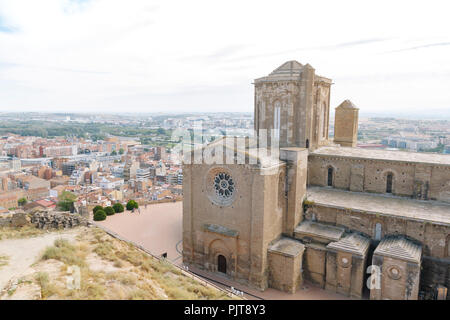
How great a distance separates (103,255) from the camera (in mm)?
9844

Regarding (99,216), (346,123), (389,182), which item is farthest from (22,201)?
(389,182)

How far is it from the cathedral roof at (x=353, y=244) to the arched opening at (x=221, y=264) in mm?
5442

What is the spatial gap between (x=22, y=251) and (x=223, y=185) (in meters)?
9.17

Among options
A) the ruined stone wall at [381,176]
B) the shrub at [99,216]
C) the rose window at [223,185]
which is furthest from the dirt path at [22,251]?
the ruined stone wall at [381,176]

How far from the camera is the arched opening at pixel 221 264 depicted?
16.9m

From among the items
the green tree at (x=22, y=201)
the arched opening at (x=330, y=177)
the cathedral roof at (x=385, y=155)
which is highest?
the cathedral roof at (x=385, y=155)

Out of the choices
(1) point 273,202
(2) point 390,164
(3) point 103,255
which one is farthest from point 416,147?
(3) point 103,255

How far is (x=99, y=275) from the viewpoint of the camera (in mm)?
8227

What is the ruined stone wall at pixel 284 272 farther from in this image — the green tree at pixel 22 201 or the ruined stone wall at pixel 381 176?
the green tree at pixel 22 201

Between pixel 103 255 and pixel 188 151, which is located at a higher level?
pixel 188 151

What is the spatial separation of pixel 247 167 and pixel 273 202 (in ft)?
7.49

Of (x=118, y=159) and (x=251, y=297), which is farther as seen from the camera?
(x=118, y=159)

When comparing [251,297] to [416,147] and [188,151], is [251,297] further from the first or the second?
[416,147]
